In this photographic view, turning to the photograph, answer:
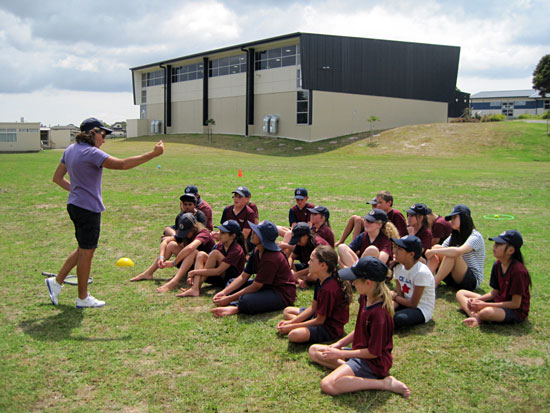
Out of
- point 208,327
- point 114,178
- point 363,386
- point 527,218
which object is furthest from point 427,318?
point 114,178

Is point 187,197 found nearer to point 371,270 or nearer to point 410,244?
point 410,244

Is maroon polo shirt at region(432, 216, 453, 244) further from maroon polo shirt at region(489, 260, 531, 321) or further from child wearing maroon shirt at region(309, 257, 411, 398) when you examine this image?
child wearing maroon shirt at region(309, 257, 411, 398)

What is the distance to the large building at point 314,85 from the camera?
4769 cm

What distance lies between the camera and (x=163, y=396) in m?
3.89

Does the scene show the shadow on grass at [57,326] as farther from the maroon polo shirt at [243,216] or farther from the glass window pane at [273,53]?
the glass window pane at [273,53]

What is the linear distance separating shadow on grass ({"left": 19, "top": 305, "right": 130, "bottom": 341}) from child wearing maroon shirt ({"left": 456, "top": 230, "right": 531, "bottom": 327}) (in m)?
3.91

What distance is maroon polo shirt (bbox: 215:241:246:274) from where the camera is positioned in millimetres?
6535

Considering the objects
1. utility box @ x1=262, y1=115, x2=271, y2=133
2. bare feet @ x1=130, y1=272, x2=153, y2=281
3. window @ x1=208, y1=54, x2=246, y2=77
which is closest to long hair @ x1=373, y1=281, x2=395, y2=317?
bare feet @ x1=130, y1=272, x2=153, y2=281

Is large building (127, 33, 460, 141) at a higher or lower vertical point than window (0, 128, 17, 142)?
higher

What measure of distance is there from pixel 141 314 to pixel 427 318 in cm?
334

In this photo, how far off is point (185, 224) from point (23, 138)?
5295 cm

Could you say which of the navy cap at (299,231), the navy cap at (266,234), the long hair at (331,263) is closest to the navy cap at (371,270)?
the long hair at (331,263)

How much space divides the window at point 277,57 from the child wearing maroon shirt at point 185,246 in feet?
142

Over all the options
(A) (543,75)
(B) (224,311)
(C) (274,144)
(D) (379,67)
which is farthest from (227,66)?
(B) (224,311)
